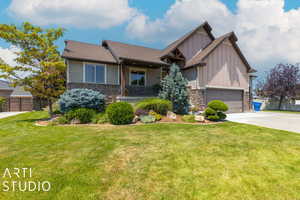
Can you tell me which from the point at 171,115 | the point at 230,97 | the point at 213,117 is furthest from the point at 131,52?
the point at 230,97

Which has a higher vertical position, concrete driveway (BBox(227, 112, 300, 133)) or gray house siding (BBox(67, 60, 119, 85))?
gray house siding (BBox(67, 60, 119, 85))

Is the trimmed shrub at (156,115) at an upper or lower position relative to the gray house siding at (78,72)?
lower

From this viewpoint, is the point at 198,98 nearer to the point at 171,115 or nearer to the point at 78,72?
the point at 171,115

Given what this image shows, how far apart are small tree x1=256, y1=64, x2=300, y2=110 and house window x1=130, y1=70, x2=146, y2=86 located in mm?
19570

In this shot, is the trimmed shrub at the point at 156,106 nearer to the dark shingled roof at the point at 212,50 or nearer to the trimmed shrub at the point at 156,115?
the trimmed shrub at the point at 156,115

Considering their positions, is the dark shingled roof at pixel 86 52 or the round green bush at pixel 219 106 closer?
the round green bush at pixel 219 106

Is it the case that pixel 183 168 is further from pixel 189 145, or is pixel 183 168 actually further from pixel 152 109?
pixel 152 109

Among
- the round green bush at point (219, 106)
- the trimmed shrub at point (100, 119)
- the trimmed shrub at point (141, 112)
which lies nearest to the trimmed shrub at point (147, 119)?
the trimmed shrub at point (141, 112)

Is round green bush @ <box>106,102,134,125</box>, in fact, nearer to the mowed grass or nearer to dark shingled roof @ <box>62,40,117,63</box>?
the mowed grass

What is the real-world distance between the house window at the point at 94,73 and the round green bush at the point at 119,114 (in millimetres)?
4916

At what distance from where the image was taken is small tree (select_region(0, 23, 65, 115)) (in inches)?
338

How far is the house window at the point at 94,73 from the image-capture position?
11414 mm

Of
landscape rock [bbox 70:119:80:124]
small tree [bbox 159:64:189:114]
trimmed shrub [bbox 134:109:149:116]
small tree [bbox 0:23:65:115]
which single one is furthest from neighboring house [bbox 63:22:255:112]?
landscape rock [bbox 70:119:80:124]

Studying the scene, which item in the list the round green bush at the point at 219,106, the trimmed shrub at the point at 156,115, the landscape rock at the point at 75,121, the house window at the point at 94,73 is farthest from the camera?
the house window at the point at 94,73
